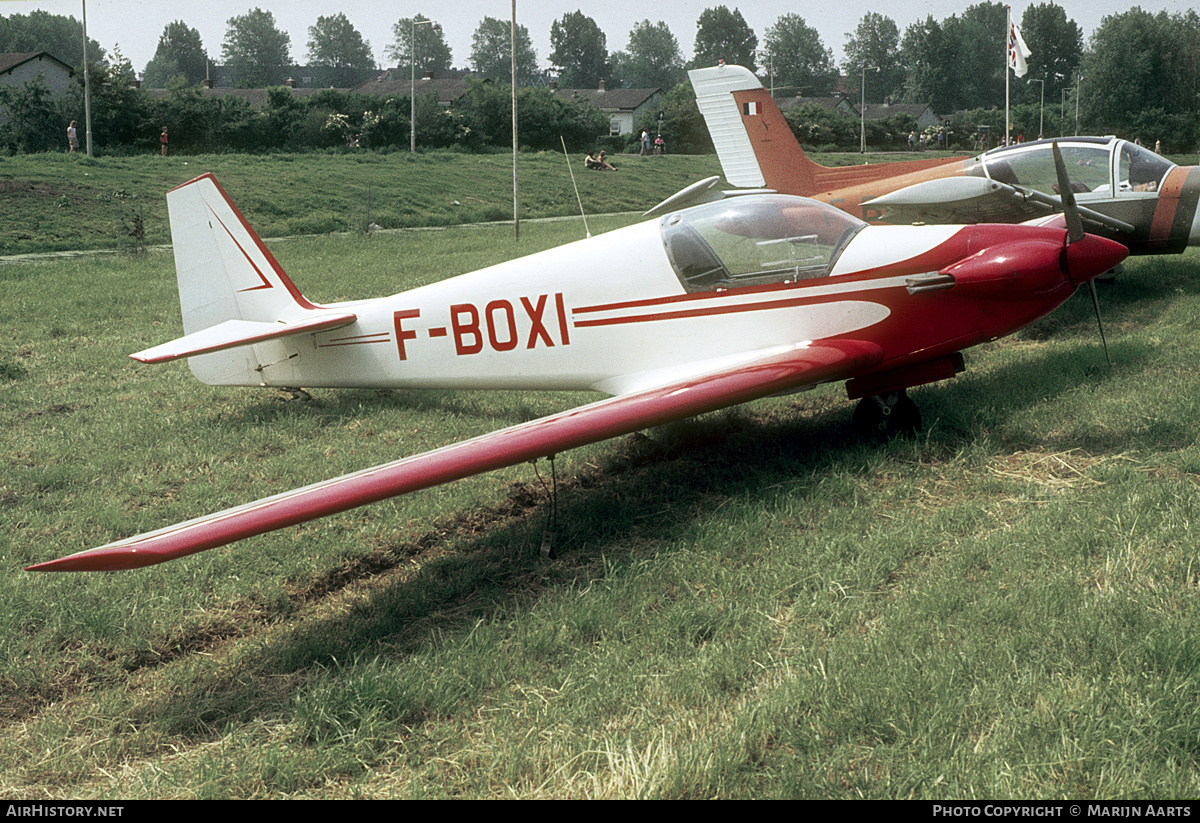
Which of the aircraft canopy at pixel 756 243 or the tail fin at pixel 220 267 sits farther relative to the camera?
the tail fin at pixel 220 267

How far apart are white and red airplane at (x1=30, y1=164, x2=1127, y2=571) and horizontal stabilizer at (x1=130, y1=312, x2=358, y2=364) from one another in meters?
0.02

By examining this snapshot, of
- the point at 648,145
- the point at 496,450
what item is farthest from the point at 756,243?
the point at 648,145

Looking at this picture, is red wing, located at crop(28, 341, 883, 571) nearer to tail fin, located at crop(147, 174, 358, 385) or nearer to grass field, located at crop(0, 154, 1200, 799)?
grass field, located at crop(0, 154, 1200, 799)

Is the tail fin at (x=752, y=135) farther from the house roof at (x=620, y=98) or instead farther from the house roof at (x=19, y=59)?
the house roof at (x=620, y=98)

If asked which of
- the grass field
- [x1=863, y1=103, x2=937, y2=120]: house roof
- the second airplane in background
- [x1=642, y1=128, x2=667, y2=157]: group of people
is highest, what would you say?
[x1=863, y1=103, x2=937, y2=120]: house roof

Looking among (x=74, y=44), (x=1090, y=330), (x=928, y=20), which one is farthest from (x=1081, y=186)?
(x=928, y=20)

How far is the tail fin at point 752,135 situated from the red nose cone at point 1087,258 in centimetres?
754

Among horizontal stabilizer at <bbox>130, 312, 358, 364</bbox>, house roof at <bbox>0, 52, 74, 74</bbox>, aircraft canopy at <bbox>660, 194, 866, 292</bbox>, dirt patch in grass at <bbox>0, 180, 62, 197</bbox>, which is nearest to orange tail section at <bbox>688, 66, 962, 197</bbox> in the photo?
aircraft canopy at <bbox>660, 194, 866, 292</bbox>

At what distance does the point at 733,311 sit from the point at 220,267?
4.35 meters

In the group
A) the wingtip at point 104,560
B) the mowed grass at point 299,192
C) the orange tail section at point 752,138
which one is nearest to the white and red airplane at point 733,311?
the wingtip at point 104,560

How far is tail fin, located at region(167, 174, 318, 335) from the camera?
7738 mm

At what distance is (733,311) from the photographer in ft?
20.5

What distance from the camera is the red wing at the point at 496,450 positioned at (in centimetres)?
359

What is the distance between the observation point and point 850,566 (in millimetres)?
4547
